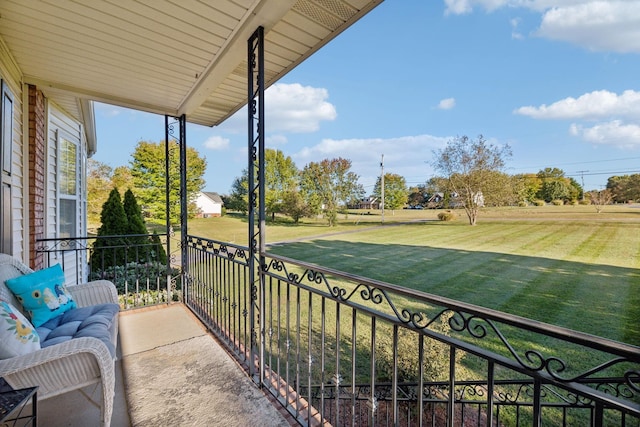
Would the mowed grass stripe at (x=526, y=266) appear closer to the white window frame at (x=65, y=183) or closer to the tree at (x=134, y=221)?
the tree at (x=134, y=221)

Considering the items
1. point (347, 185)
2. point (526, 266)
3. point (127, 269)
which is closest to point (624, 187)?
point (526, 266)

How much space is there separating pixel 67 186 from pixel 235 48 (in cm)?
463

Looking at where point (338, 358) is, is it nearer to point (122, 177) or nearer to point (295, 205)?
point (122, 177)

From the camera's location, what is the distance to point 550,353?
3945 millimetres

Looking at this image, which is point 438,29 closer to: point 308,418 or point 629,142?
point 629,142

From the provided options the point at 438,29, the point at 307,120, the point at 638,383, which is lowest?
the point at 638,383

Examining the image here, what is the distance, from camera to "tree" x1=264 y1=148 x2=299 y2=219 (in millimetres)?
22297

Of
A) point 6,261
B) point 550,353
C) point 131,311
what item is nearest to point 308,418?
point 6,261

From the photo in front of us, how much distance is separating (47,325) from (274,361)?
102 inches

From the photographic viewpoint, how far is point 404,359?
327cm

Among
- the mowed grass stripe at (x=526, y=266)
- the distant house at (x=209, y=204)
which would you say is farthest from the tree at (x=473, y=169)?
the distant house at (x=209, y=204)

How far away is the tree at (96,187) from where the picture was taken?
12.1 m

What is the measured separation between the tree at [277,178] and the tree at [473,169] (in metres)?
11.4

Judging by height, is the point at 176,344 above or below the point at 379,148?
below
